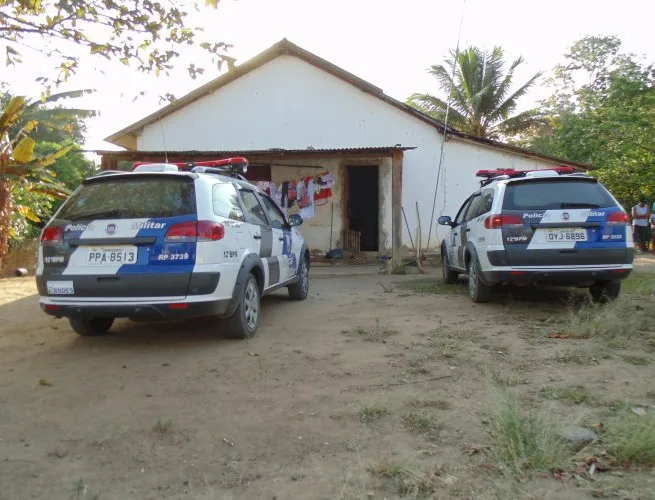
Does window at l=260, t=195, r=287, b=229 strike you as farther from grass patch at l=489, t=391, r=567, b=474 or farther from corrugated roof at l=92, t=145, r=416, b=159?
corrugated roof at l=92, t=145, r=416, b=159

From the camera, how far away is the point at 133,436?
300 centimetres

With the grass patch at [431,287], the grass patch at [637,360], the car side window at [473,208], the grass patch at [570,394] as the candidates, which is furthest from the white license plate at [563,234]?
the grass patch at [570,394]

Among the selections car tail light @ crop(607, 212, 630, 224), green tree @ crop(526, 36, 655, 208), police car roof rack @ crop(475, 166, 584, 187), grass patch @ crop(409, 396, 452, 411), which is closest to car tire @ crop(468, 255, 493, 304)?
police car roof rack @ crop(475, 166, 584, 187)

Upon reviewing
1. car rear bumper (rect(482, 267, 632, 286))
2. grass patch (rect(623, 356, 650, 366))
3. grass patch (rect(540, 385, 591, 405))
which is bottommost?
grass patch (rect(540, 385, 591, 405))

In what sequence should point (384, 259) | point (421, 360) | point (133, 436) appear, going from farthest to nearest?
1. point (384, 259)
2. point (421, 360)
3. point (133, 436)

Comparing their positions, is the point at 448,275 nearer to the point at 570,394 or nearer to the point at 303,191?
the point at 303,191

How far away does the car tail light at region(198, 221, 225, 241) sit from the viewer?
14.9 ft

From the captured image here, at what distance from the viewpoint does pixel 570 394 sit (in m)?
3.52

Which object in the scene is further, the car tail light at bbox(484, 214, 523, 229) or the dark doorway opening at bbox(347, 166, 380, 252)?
the dark doorway opening at bbox(347, 166, 380, 252)

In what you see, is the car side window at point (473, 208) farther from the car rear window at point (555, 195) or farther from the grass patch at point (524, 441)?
the grass patch at point (524, 441)

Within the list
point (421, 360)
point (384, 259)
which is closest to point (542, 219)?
point (421, 360)

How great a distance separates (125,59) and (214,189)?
1.66 metres

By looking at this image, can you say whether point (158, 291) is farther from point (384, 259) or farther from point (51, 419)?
point (384, 259)

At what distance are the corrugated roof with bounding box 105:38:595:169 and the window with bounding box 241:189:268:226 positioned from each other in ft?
27.6
